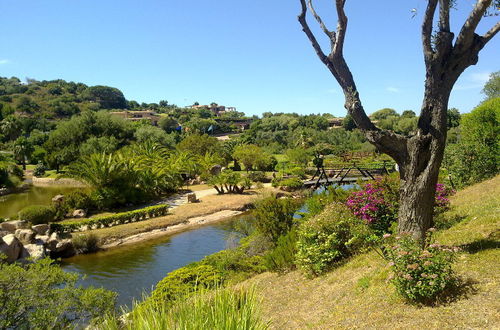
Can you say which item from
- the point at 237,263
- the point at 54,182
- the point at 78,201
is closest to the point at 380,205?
the point at 237,263

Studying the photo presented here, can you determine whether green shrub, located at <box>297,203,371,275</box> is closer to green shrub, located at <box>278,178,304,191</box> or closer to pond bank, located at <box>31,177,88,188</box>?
green shrub, located at <box>278,178,304,191</box>

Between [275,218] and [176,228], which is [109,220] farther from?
[275,218]

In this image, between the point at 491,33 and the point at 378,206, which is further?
the point at 378,206

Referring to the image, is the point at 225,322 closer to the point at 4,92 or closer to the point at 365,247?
the point at 365,247

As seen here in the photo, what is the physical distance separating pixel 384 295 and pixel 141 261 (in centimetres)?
1307

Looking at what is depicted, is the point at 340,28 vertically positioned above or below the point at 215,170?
above

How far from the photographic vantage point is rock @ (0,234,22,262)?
47.6 feet

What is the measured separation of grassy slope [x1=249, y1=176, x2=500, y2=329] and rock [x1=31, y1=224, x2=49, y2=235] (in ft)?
46.3

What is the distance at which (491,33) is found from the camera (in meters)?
5.78

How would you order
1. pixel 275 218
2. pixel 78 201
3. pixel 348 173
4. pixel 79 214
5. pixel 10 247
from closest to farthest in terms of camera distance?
pixel 275 218 → pixel 10 247 → pixel 79 214 → pixel 78 201 → pixel 348 173

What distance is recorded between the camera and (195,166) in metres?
38.1

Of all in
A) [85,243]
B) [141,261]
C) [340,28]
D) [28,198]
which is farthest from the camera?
[28,198]

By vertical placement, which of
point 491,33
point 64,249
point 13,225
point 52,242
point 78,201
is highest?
point 491,33

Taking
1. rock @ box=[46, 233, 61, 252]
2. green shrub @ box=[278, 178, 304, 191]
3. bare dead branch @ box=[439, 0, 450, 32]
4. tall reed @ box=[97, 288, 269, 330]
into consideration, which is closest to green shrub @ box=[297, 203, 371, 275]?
bare dead branch @ box=[439, 0, 450, 32]
